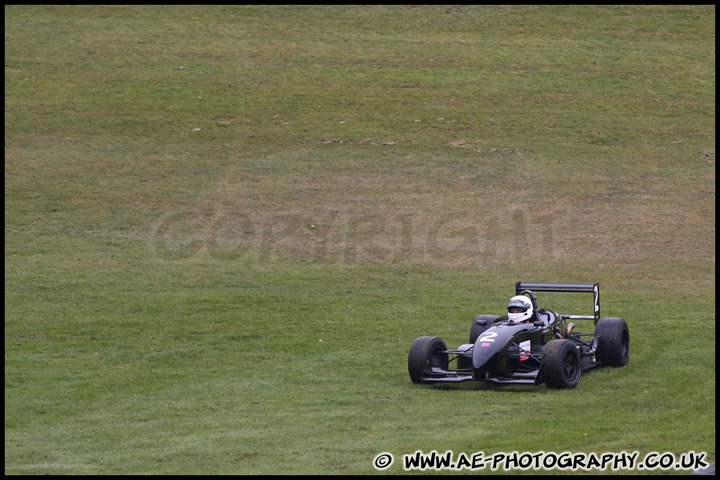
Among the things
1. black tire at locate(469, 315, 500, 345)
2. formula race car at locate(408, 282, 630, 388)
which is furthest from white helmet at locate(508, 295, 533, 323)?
black tire at locate(469, 315, 500, 345)

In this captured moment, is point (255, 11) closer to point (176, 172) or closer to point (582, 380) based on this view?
point (176, 172)

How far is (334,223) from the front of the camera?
38.3 meters

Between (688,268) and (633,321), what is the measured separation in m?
9.00

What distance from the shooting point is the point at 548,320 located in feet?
59.3

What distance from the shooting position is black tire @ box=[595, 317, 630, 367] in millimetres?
17594

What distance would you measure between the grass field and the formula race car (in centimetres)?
43

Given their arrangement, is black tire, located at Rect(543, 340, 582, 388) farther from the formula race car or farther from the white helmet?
the white helmet

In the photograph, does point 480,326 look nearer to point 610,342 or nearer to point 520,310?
point 520,310

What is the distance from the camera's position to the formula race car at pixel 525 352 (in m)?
16.0

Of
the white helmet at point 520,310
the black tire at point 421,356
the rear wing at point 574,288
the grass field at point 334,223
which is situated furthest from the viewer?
the rear wing at point 574,288

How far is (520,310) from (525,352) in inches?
45.8

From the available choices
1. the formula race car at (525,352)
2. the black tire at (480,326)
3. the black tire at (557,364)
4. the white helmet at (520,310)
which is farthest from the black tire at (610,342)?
the black tire at (480,326)

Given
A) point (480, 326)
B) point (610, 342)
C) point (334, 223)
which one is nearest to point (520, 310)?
point (480, 326)

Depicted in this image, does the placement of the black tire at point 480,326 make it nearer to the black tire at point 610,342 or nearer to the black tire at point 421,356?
the black tire at point 421,356
